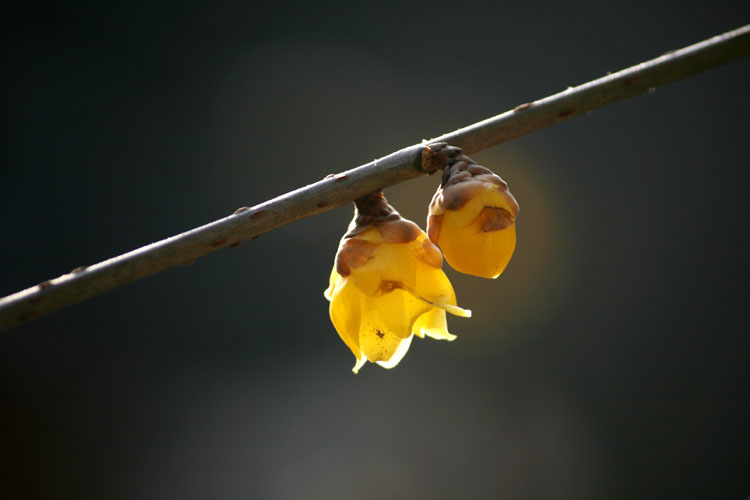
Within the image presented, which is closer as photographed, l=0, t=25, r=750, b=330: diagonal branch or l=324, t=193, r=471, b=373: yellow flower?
l=0, t=25, r=750, b=330: diagonal branch

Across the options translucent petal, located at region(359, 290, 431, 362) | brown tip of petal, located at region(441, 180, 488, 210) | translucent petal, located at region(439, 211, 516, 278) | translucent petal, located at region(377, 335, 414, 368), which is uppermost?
brown tip of petal, located at region(441, 180, 488, 210)

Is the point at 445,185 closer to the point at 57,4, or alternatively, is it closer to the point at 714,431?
the point at 57,4

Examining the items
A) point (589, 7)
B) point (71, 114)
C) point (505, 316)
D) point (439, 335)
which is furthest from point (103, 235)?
point (589, 7)

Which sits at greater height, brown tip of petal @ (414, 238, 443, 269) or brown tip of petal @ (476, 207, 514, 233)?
brown tip of petal @ (476, 207, 514, 233)

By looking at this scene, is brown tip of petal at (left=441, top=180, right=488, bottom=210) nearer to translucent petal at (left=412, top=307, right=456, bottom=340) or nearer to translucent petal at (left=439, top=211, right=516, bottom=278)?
translucent petal at (left=439, top=211, right=516, bottom=278)

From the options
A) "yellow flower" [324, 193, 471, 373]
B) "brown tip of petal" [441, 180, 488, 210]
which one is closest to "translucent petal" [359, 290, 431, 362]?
"yellow flower" [324, 193, 471, 373]

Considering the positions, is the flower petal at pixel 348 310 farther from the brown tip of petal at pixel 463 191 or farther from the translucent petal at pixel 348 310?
the brown tip of petal at pixel 463 191

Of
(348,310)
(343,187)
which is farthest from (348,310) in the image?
(343,187)
